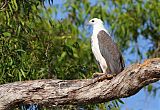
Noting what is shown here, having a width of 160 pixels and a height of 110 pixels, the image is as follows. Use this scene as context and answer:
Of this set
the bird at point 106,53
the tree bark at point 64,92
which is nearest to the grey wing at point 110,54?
the bird at point 106,53

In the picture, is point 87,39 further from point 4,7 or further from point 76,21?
point 4,7

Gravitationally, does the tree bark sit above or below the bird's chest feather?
below

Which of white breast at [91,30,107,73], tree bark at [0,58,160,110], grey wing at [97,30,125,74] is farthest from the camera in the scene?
white breast at [91,30,107,73]

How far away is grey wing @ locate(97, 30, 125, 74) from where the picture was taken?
5.14 metres

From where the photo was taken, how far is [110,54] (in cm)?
528

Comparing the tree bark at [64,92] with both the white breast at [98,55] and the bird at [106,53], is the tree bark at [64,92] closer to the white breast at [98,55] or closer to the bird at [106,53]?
the bird at [106,53]

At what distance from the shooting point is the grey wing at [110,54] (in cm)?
514

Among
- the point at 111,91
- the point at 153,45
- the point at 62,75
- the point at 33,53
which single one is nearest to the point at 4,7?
the point at 33,53

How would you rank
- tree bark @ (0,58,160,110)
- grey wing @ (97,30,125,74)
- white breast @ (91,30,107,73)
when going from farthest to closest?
white breast @ (91,30,107,73) → grey wing @ (97,30,125,74) → tree bark @ (0,58,160,110)

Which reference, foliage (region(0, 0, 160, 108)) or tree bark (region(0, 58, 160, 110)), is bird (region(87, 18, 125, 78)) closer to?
foliage (region(0, 0, 160, 108))

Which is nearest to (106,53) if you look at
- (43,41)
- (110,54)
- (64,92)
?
(110,54)

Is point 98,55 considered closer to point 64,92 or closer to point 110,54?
point 110,54

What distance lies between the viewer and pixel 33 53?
18.0 ft

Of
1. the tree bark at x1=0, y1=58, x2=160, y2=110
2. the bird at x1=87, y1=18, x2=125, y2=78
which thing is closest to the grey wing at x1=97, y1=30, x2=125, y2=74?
the bird at x1=87, y1=18, x2=125, y2=78
